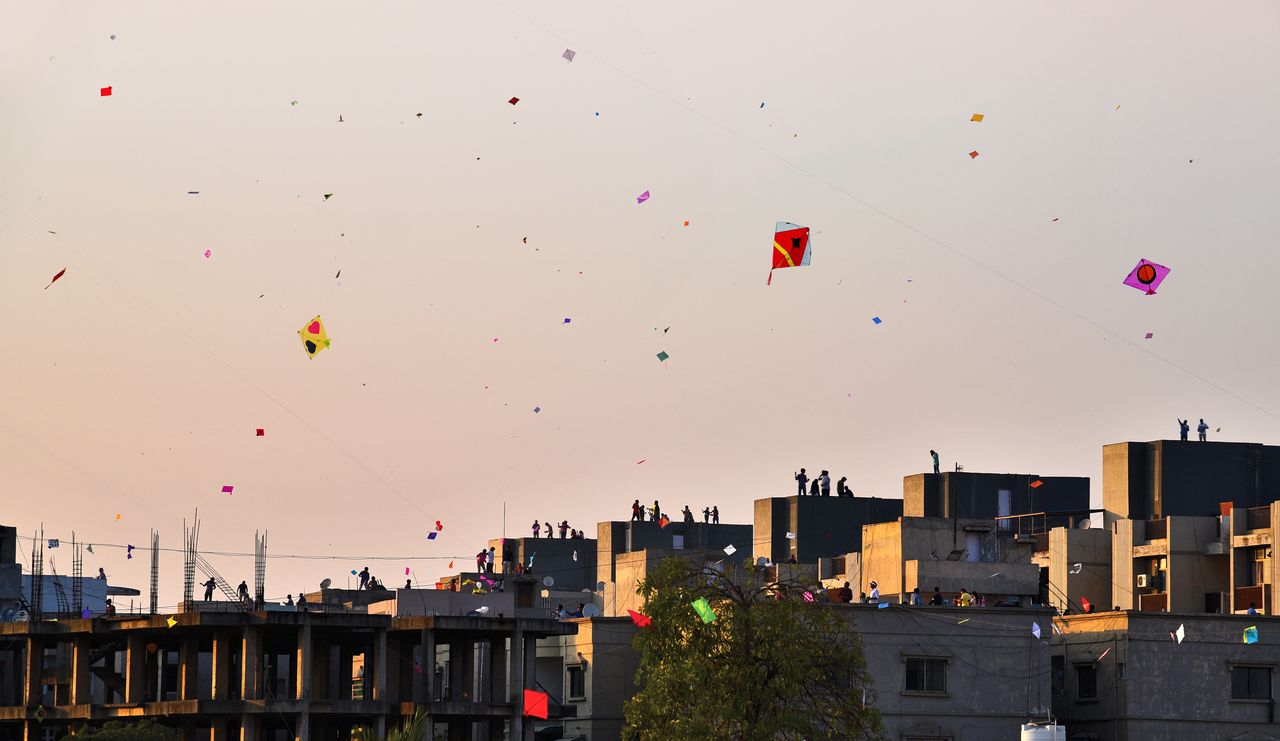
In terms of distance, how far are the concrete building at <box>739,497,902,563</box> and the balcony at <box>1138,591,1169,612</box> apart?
2039 cm

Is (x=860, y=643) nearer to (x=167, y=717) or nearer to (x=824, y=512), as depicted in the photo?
(x=167, y=717)

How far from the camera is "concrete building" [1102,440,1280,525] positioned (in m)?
119

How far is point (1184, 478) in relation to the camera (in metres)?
119

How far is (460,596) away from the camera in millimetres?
97938

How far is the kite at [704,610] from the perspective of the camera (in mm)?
70938

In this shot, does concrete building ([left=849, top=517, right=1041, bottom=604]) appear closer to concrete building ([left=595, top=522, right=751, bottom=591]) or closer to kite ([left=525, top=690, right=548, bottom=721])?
kite ([left=525, top=690, right=548, bottom=721])

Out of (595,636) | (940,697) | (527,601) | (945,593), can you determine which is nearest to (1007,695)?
(940,697)

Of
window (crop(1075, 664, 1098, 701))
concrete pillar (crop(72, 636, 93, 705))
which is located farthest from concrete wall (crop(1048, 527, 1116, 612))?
concrete pillar (crop(72, 636, 93, 705))

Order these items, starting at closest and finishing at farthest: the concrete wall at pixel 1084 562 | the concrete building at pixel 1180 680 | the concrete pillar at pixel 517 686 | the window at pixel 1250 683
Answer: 1. the concrete building at pixel 1180 680
2. the window at pixel 1250 683
3. the concrete pillar at pixel 517 686
4. the concrete wall at pixel 1084 562

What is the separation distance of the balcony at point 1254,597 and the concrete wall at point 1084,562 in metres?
8.02

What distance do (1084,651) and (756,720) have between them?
20236 millimetres

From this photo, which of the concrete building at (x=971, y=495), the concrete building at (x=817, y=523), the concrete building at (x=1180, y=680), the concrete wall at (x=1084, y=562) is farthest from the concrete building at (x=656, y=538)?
the concrete building at (x=1180, y=680)

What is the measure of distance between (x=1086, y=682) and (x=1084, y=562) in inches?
1407

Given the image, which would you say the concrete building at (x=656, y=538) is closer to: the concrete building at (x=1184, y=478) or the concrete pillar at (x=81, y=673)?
the concrete building at (x=1184, y=478)
